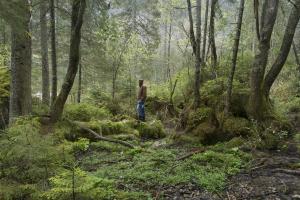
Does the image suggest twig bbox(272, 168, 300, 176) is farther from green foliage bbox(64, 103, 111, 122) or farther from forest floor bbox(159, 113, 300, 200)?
green foliage bbox(64, 103, 111, 122)

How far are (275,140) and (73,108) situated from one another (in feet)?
21.7

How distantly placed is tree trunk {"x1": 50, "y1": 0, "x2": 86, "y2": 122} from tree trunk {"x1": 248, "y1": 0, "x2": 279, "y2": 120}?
438cm

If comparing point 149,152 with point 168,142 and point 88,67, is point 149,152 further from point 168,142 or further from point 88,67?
point 88,67

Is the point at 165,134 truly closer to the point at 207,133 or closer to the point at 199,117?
the point at 199,117

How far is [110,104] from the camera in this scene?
16.4m

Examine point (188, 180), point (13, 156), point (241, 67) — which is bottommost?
point (188, 180)

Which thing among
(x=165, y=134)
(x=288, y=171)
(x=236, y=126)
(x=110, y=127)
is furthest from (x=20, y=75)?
(x=288, y=171)

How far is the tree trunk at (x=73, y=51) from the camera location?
916 cm

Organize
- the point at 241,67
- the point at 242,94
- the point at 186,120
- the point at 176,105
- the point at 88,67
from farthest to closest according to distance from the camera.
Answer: the point at 88,67 < the point at 176,105 < the point at 241,67 < the point at 186,120 < the point at 242,94

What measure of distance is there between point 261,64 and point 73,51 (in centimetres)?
473

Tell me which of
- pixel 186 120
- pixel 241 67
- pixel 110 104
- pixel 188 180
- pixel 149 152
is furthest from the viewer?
pixel 110 104

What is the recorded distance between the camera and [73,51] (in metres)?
9.45

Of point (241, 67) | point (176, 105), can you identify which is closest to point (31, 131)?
point (241, 67)

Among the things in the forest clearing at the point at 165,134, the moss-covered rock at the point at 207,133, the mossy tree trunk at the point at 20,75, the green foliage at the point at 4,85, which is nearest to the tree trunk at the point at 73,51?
the forest clearing at the point at 165,134
